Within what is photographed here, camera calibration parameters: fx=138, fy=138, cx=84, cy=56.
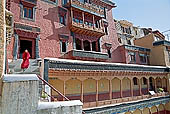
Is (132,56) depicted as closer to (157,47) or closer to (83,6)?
(157,47)

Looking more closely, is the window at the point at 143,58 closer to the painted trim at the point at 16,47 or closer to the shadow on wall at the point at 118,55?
the shadow on wall at the point at 118,55

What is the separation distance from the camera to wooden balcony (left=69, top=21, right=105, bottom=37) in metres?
17.1

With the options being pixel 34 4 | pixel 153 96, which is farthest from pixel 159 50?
pixel 34 4

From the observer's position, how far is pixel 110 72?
1384cm

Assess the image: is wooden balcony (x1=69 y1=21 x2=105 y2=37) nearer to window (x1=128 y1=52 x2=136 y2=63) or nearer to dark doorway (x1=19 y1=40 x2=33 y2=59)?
dark doorway (x1=19 y1=40 x2=33 y2=59)

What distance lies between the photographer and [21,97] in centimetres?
324

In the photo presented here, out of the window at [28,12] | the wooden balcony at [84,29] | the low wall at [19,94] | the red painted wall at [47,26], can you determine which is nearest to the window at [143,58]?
the wooden balcony at [84,29]

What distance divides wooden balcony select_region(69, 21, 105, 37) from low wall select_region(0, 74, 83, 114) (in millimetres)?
14217

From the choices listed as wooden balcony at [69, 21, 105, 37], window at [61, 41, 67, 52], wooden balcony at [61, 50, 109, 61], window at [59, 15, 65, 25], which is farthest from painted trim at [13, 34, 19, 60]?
wooden balcony at [69, 21, 105, 37]

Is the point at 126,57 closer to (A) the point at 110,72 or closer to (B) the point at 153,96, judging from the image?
(B) the point at 153,96

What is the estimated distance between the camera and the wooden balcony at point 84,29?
17.1 m

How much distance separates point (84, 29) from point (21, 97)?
15227 millimetres

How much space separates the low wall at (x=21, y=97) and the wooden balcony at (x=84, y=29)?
1422 cm

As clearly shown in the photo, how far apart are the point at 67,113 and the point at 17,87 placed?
1.50m
